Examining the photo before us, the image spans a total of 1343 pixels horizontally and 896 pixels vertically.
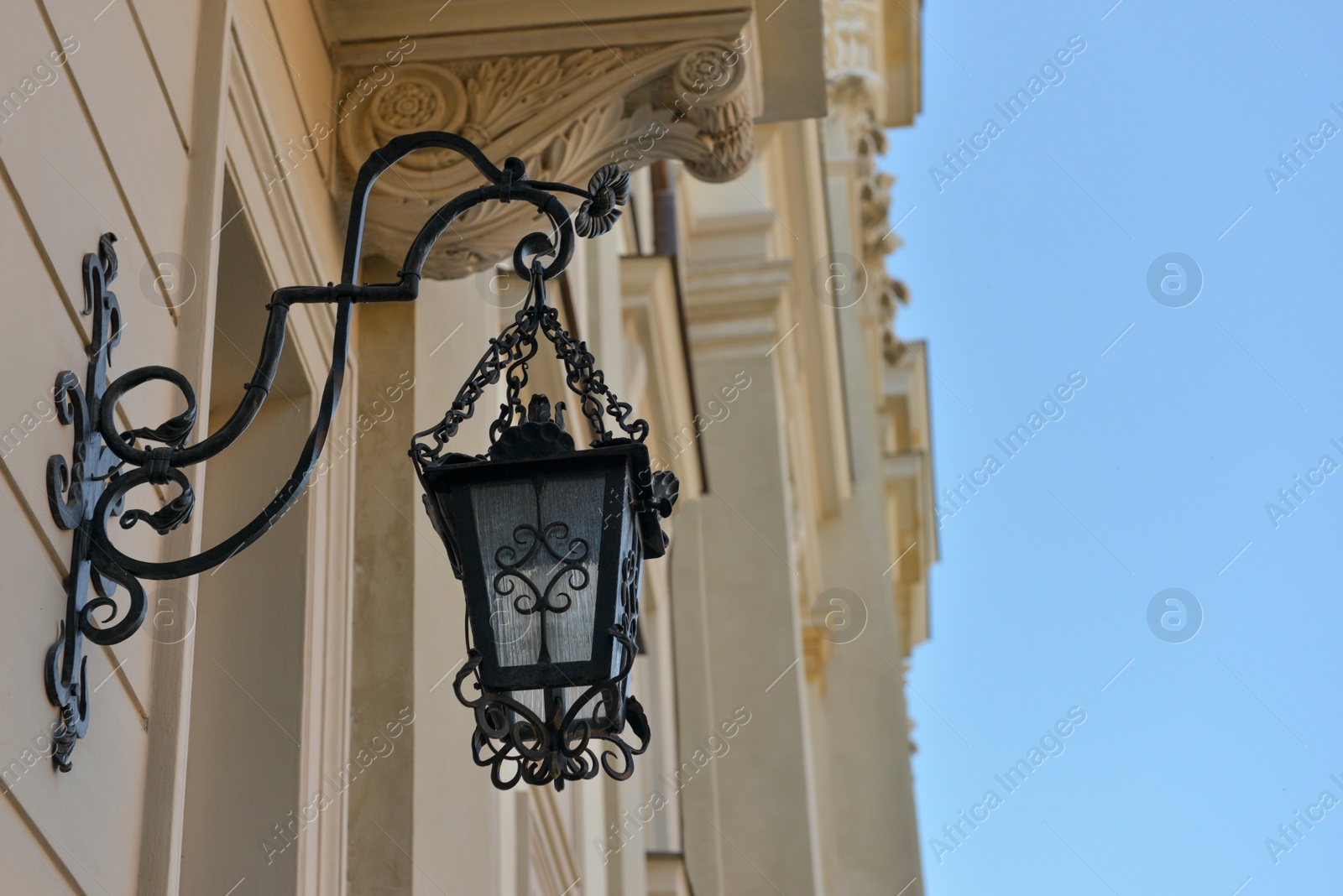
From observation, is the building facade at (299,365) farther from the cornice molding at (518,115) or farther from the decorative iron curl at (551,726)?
the decorative iron curl at (551,726)

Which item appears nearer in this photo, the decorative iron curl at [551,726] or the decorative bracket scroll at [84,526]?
the decorative bracket scroll at [84,526]

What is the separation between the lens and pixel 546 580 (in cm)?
281

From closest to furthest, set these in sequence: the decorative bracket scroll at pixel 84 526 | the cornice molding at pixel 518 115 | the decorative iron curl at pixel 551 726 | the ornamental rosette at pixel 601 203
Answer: the decorative bracket scroll at pixel 84 526 → the decorative iron curl at pixel 551 726 → the ornamental rosette at pixel 601 203 → the cornice molding at pixel 518 115

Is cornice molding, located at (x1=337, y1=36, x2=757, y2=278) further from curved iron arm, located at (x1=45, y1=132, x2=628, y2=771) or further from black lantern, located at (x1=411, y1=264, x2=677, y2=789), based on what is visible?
black lantern, located at (x1=411, y1=264, x2=677, y2=789)

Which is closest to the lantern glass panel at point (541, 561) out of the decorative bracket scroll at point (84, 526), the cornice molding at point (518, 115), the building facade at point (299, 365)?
the decorative bracket scroll at point (84, 526)

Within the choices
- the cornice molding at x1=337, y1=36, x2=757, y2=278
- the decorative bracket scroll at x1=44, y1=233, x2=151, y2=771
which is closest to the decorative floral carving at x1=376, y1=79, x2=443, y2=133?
the cornice molding at x1=337, y1=36, x2=757, y2=278

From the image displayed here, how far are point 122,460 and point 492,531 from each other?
0.58m

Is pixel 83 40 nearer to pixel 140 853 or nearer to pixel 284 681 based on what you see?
pixel 140 853

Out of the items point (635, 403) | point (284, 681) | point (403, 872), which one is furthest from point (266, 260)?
point (635, 403)

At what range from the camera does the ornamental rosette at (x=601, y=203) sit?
3191 millimetres

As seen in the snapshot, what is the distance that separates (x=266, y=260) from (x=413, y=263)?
1334mm

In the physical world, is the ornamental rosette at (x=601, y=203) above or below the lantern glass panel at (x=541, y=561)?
above

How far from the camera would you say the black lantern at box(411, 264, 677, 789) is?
109 inches

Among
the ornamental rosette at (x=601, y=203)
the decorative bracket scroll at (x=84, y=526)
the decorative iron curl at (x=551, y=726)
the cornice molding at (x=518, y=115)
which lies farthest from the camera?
the cornice molding at (x=518, y=115)
